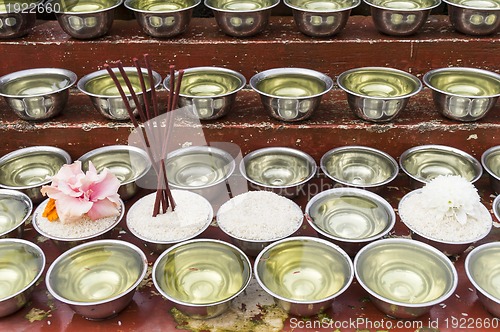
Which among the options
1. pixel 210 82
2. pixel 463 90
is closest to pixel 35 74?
pixel 210 82

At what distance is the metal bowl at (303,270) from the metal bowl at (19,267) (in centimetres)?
77

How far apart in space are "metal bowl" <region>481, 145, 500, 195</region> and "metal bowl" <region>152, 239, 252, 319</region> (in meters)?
1.16

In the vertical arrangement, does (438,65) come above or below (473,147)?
above

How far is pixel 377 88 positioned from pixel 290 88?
418 millimetres

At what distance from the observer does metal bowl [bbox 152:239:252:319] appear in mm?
1889

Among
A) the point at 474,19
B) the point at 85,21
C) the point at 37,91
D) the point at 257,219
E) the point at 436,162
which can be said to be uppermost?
the point at 85,21

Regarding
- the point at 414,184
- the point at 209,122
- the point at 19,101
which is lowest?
the point at 414,184

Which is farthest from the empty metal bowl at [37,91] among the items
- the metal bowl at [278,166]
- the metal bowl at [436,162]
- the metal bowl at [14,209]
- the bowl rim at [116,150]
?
the metal bowl at [436,162]

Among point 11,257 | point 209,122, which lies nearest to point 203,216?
point 209,122

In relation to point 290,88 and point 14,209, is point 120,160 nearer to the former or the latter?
point 14,209

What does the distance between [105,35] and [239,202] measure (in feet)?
3.88

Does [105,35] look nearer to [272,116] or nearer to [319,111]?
[272,116]

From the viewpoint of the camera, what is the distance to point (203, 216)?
2.18 metres

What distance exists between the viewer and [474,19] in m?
2.65
